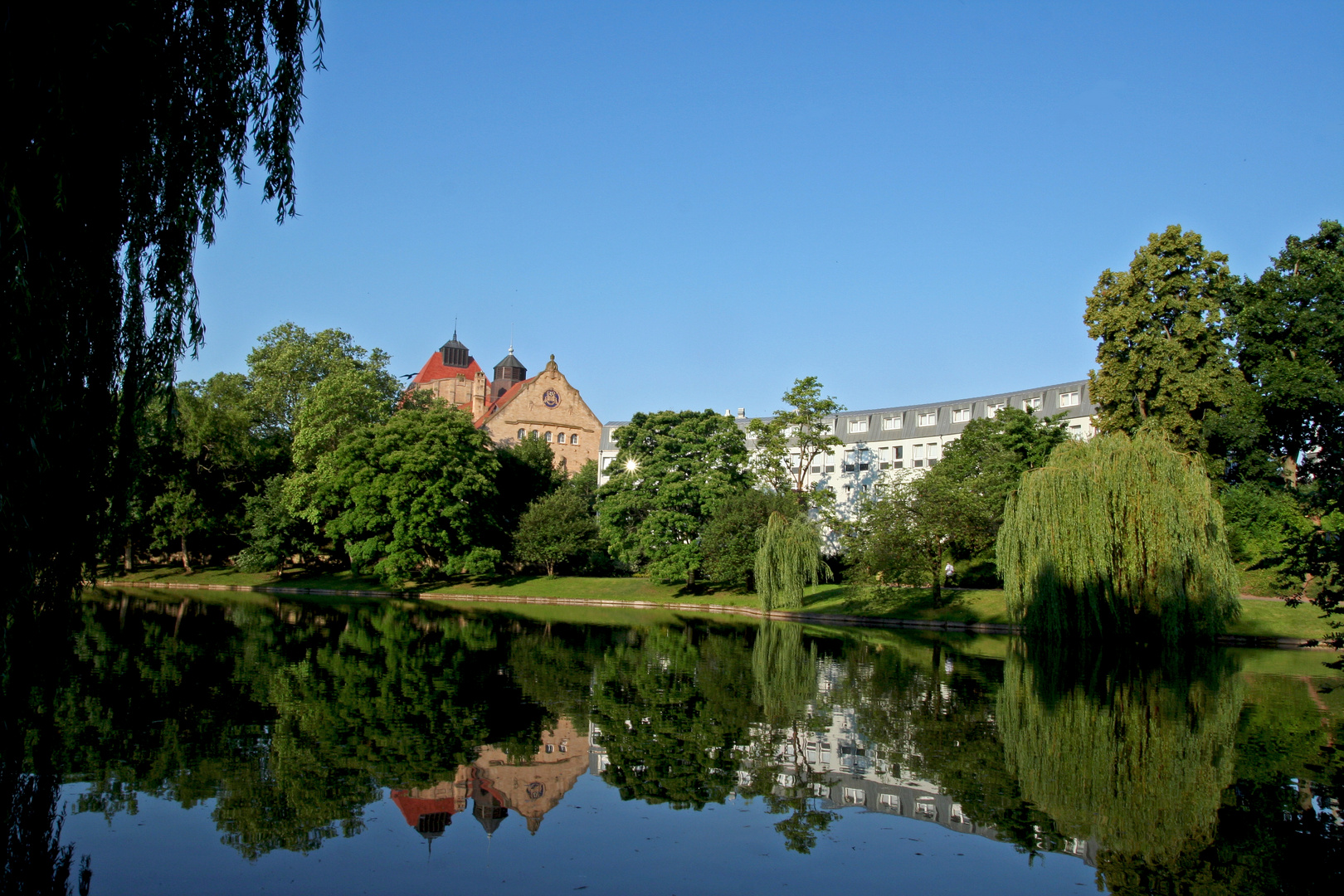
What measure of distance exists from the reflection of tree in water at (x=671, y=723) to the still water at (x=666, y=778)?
9cm

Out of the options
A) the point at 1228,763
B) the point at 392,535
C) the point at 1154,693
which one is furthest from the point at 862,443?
the point at 1228,763

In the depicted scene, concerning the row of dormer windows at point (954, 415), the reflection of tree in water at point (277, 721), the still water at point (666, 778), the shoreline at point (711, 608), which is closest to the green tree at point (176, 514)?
the shoreline at point (711, 608)

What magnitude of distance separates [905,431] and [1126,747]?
6020cm

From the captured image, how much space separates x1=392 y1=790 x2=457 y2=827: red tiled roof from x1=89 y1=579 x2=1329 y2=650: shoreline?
27.2 meters

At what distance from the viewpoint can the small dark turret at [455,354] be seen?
4040 inches

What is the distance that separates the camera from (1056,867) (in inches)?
Result: 349

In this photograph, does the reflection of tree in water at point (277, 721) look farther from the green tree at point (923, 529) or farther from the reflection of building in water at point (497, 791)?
the green tree at point (923, 529)

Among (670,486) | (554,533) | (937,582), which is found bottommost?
(937,582)

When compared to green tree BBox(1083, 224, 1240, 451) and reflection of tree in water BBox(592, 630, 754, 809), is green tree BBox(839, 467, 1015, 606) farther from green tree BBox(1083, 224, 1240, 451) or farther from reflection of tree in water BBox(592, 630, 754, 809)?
reflection of tree in water BBox(592, 630, 754, 809)

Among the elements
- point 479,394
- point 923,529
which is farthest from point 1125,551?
point 479,394

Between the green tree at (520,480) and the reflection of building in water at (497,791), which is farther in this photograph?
the green tree at (520,480)

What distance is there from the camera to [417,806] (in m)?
10.0

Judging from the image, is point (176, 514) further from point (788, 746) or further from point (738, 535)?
point (788, 746)

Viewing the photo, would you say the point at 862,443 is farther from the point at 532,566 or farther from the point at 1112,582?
the point at 1112,582
